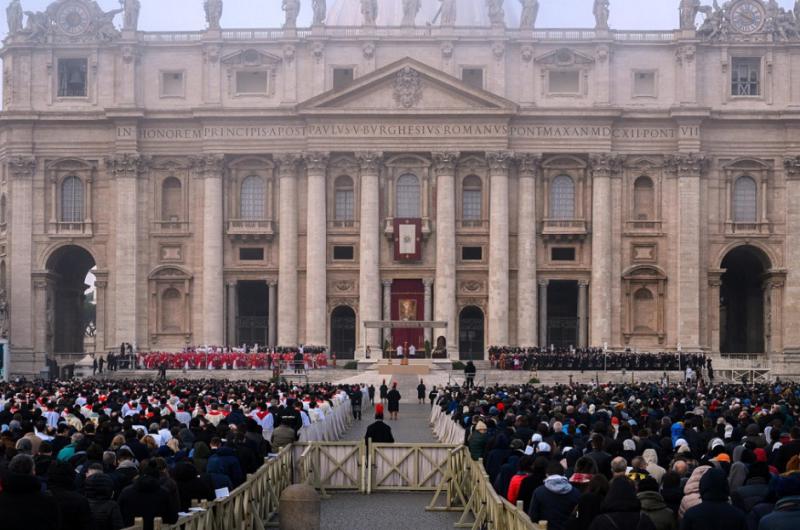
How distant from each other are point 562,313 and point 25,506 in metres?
80.8

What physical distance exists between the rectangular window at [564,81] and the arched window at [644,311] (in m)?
15.2

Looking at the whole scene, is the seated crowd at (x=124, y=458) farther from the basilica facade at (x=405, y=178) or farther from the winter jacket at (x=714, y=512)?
the basilica facade at (x=405, y=178)

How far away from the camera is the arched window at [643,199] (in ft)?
297

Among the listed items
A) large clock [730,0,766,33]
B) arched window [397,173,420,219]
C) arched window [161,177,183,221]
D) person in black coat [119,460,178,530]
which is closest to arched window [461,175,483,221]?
arched window [397,173,420,219]

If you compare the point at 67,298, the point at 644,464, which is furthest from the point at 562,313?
the point at 644,464

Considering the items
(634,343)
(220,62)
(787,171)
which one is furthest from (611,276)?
(220,62)

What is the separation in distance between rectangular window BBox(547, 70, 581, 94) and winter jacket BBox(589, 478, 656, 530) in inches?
3083

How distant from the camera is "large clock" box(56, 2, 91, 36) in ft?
301

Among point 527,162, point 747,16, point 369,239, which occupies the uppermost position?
point 747,16

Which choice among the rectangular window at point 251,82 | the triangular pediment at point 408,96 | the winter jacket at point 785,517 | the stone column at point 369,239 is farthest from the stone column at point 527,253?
the winter jacket at point 785,517

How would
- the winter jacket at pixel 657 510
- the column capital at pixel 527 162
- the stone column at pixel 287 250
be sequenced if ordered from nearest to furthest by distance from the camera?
the winter jacket at pixel 657 510 < the stone column at pixel 287 250 < the column capital at pixel 527 162

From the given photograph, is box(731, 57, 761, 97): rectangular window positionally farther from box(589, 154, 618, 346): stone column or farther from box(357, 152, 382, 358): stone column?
box(357, 152, 382, 358): stone column

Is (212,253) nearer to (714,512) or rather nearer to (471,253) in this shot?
(471,253)

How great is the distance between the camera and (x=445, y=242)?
88.4 meters
